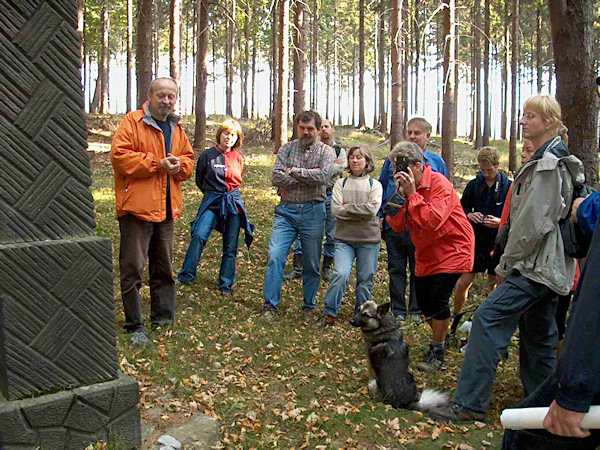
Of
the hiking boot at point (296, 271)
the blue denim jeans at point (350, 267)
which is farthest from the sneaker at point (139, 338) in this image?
the hiking boot at point (296, 271)

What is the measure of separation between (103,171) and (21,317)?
510 inches

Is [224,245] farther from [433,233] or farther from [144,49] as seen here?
[144,49]

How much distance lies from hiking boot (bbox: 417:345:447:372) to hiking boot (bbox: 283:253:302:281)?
11.0 ft

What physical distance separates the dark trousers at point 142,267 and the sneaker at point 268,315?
1173 mm

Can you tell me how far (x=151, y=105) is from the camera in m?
5.43

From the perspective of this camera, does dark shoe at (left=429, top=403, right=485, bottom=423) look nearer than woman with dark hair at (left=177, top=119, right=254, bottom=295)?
Yes

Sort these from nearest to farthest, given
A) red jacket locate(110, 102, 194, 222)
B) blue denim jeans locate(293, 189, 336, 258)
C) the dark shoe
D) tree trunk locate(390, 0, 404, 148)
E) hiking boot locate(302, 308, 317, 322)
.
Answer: the dark shoe, red jacket locate(110, 102, 194, 222), hiking boot locate(302, 308, 317, 322), blue denim jeans locate(293, 189, 336, 258), tree trunk locate(390, 0, 404, 148)

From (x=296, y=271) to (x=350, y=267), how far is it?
7.30 feet

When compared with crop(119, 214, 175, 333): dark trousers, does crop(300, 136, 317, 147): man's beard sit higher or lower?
higher

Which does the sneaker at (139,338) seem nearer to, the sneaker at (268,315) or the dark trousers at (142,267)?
the dark trousers at (142,267)

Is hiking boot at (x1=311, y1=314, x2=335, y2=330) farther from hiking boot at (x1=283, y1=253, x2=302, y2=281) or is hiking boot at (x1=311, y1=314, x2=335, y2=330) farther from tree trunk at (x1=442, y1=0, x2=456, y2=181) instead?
tree trunk at (x1=442, y1=0, x2=456, y2=181)

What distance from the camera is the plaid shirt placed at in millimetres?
6590

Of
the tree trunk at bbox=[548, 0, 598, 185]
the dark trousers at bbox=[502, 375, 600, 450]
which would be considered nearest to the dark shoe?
the dark trousers at bbox=[502, 375, 600, 450]

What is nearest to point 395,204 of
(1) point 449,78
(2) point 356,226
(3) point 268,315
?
(2) point 356,226
